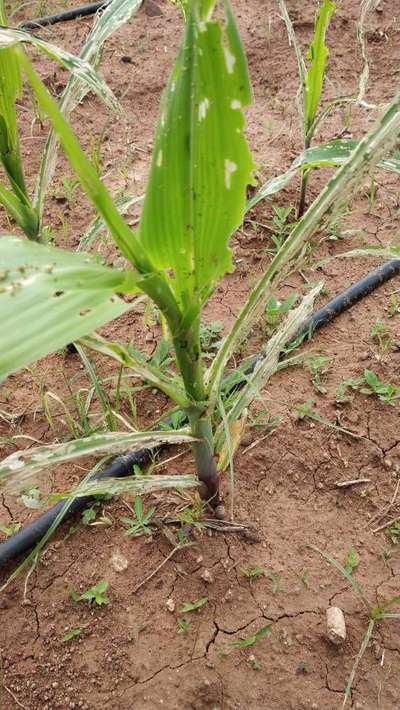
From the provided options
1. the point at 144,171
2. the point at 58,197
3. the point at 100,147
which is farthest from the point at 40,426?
the point at 100,147

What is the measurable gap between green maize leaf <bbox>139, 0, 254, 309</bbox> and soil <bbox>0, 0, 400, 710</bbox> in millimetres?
485

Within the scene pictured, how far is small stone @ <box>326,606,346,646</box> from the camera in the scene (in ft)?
3.18

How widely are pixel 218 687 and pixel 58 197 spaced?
146cm

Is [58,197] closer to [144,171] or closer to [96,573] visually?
[144,171]

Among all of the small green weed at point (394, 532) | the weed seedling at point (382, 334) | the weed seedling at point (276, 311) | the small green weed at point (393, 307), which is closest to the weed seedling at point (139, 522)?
the small green weed at point (394, 532)

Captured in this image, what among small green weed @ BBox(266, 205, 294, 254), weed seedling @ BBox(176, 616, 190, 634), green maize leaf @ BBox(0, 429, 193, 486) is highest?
green maize leaf @ BBox(0, 429, 193, 486)

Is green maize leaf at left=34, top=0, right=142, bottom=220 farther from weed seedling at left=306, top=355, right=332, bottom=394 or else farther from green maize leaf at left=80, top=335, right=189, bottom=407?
weed seedling at left=306, top=355, right=332, bottom=394

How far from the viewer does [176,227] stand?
2.11ft

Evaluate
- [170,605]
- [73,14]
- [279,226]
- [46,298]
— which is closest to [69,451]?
[46,298]

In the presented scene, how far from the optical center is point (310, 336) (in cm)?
142

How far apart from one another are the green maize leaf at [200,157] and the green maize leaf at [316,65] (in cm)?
92

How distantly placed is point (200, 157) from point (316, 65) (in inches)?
38.6

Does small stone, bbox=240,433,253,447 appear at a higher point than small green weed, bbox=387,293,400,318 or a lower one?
lower

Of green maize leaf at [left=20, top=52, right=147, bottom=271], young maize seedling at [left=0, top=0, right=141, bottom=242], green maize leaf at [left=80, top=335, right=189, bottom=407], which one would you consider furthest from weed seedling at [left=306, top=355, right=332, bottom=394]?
green maize leaf at [left=20, top=52, right=147, bottom=271]
